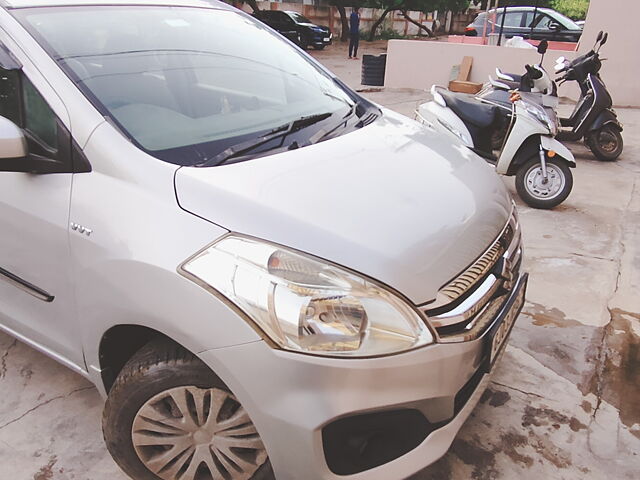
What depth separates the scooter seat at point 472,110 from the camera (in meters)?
4.81

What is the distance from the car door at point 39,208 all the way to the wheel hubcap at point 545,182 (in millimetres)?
3810

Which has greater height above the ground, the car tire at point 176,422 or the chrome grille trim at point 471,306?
the chrome grille trim at point 471,306

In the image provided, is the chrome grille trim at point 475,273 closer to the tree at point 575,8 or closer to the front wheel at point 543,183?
the front wheel at point 543,183

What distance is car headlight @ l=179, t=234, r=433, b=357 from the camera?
137 cm

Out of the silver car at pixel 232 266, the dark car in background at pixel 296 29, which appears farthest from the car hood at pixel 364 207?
the dark car in background at pixel 296 29

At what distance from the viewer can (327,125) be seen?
2.17 meters

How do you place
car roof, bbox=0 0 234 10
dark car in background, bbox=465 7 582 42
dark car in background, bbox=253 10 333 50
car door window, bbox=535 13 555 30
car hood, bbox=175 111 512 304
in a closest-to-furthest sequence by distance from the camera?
car hood, bbox=175 111 512 304
car roof, bbox=0 0 234 10
dark car in background, bbox=465 7 582 42
car door window, bbox=535 13 555 30
dark car in background, bbox=253 10 333 50

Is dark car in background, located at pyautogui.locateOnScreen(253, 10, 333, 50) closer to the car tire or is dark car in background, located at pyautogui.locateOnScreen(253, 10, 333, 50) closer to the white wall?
the white wall

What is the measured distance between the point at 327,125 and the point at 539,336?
1595 mm

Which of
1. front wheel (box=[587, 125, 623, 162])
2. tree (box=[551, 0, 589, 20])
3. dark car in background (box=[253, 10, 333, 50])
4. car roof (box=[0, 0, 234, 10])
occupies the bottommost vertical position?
dark car in background (box=[253, 10, 333, 50])

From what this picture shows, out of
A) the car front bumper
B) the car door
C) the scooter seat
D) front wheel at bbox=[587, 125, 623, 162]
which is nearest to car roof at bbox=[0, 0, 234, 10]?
the car door

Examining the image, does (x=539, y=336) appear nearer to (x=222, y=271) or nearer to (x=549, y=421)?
(x=549, y=421)

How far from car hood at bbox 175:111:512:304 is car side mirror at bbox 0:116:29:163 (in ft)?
1.77

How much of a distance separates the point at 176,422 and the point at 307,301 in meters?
0.61
